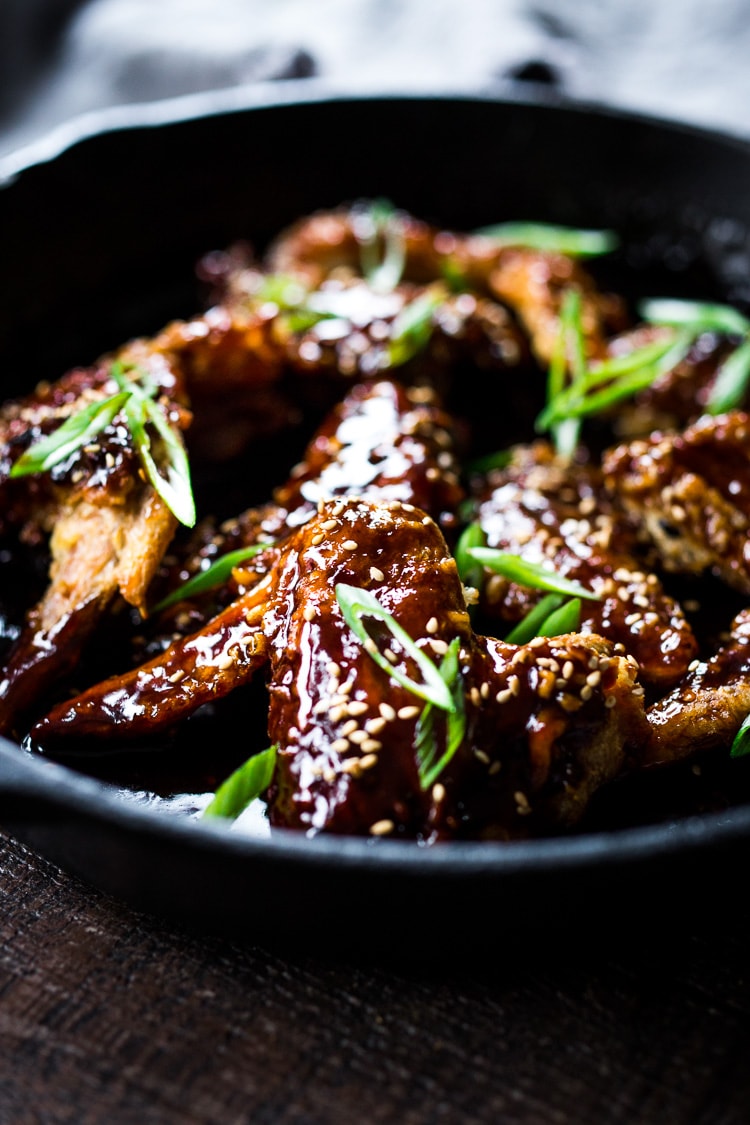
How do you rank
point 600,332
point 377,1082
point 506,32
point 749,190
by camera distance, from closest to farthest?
point 377,1082
point 600,332
point 749,190
point 506,32

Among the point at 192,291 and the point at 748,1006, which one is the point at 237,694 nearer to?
the point at 748,1006

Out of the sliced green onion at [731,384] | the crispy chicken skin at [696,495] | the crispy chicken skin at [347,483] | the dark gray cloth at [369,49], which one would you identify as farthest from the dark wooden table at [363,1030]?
the dark gray cloth at [369,49]

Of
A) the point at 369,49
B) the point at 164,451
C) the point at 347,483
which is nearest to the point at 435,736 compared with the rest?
the point at 347,483

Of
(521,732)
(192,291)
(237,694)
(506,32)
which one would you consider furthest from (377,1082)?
(506,32)

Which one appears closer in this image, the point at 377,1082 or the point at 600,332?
the point at 377,1082

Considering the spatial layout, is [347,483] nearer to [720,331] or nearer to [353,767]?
[353,767]

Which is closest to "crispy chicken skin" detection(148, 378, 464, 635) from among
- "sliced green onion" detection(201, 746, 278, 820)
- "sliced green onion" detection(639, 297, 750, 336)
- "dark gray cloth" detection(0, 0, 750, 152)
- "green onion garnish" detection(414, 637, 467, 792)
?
"sliced green onion" detection(201, 746, 278, 820)

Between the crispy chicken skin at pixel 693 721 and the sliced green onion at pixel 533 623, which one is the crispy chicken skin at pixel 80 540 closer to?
the sliced green onion at pixel 533 623
